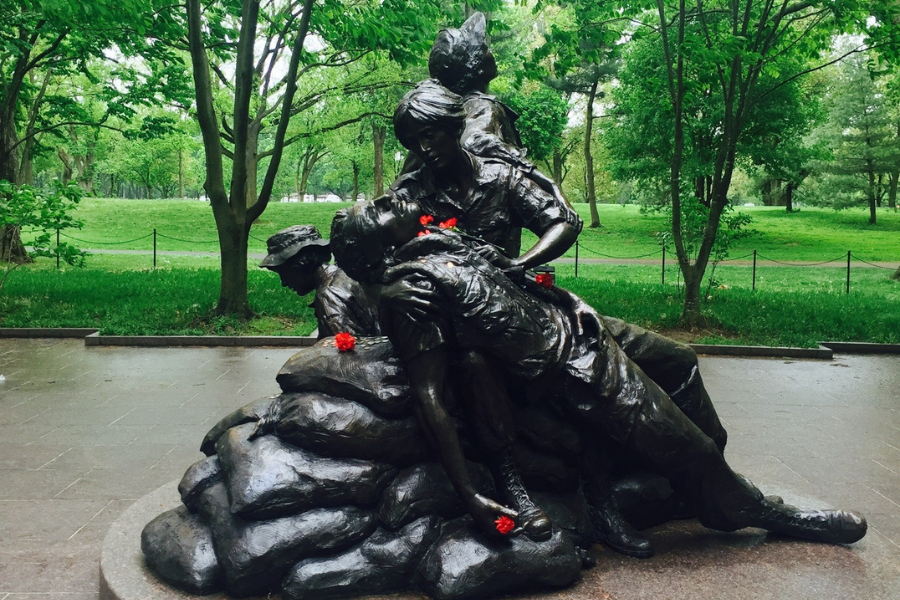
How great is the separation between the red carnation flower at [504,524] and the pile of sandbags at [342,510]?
98 mm

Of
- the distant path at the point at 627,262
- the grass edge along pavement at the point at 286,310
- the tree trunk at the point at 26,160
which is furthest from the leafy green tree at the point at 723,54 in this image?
the tree trunk at the point at 26,160

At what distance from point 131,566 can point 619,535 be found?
6.95 feet

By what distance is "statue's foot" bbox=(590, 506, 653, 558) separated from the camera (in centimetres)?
363

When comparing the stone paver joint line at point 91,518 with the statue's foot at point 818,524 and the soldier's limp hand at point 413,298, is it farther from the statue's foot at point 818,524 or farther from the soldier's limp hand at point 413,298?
the statue's foot at point 818,524

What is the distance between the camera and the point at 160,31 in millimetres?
11812

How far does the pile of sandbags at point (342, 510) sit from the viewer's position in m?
3.21

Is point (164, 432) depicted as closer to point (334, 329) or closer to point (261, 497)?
point (334, 329)

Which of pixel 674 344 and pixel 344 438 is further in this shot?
pixel 674 344

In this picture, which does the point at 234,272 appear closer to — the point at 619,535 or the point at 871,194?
the point at 619,535

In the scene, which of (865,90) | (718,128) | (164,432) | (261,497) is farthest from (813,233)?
(261,497)

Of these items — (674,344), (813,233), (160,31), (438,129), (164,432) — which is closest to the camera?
(438,129)

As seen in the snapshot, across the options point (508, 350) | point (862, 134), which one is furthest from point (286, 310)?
point (862, 134)

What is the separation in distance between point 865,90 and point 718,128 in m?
13.1

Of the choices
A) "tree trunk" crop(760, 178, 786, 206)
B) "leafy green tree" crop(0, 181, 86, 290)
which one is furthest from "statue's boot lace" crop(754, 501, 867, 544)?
"tree trunk" crop(760, 178, 786, 206)
